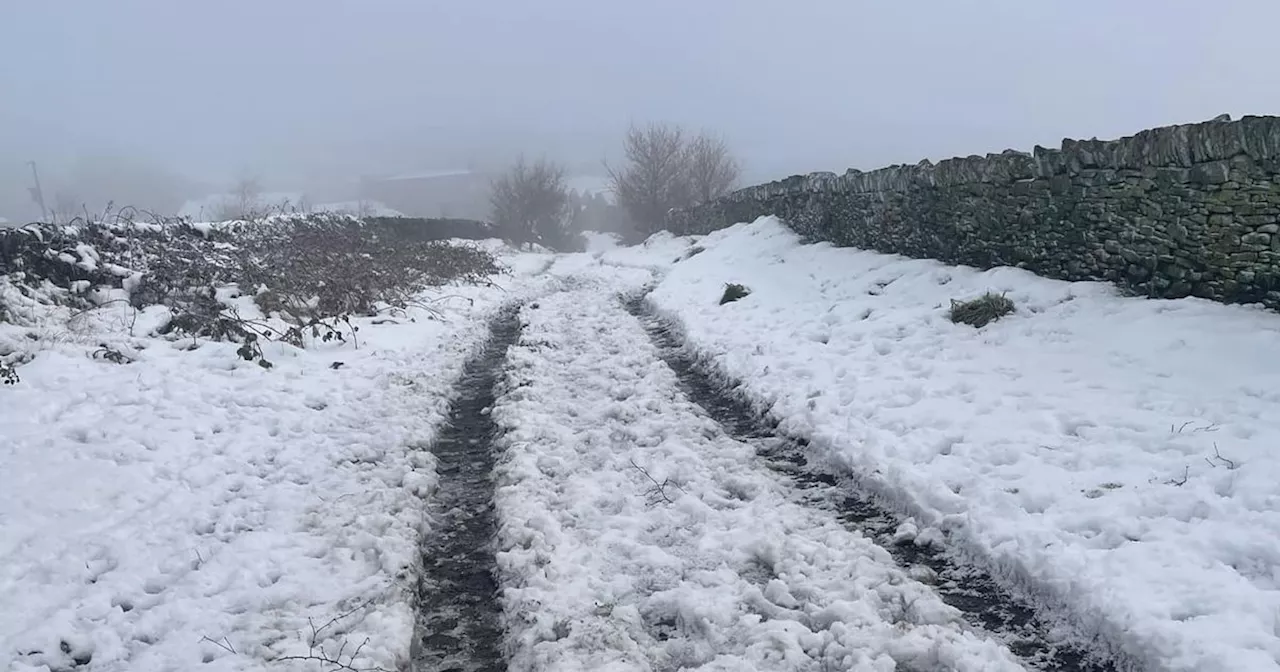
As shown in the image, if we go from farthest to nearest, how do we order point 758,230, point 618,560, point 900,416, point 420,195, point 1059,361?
point 420,195 < point 758,230 < point 1059,361 < point 900,416 < point 618,560

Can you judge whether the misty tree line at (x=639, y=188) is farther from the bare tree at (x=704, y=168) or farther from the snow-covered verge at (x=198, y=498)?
the snow-covered verge at (x=198, y=498)

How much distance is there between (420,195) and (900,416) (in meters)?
Answer: 93.6

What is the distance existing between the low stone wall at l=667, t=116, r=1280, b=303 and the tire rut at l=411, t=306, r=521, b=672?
8.07 m

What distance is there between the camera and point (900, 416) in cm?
722

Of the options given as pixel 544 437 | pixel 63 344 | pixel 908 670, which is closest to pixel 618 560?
pixel 908 670

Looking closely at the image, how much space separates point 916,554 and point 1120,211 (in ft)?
21.9

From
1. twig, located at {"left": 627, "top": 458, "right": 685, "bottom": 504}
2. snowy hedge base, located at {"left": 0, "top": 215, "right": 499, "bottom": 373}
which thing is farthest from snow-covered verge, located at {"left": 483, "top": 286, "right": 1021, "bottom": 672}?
snowy hedge base, located at {"left": 0, "top": 215, "right": 499, "bottom": 373}

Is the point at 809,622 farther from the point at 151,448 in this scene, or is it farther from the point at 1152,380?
the point at 151,448

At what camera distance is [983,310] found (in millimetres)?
9688

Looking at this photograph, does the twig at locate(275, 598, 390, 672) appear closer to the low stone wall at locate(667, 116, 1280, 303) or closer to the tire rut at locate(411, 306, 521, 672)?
the tire rut at locate(411, 306, 521, 672)

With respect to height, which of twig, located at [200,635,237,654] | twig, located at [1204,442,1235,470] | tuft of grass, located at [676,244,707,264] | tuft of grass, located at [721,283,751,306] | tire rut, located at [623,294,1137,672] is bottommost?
tire rut, located at [623,294,1137,672]

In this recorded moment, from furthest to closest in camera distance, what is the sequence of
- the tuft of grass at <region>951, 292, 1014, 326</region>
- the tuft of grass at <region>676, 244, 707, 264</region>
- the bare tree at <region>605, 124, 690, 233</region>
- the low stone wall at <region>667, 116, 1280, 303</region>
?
the bare tree at <region>605, 124, 690, 233</region> < the tuft of grass at <region>676, 244, 707, 264</region> < the tuft of grass at <region>951, 292, 1014, 326</region> < the low stone wall at <region>667, 116, 1280, 303</region>

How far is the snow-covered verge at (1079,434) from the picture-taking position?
13.4 ft

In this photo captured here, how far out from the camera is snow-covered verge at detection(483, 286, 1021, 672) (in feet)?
13.4
